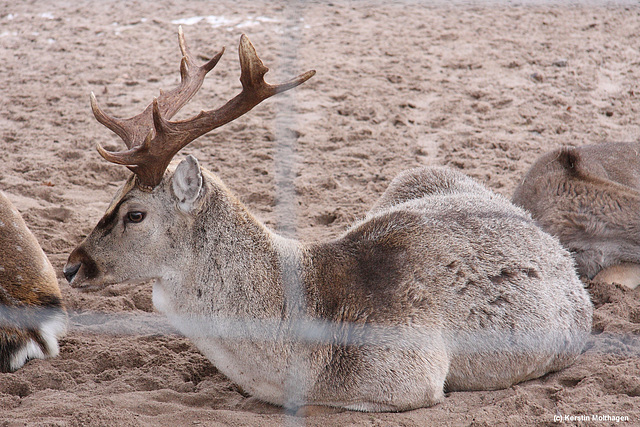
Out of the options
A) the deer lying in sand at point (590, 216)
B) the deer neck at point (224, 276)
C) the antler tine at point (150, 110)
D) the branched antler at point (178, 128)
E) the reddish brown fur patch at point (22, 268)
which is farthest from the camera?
the deer lying in sand at point (590, 216)

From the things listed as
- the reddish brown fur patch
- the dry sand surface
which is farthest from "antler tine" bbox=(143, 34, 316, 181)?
the dry sand surface

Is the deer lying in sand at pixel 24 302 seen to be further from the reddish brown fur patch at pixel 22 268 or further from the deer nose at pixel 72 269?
the deer nose at pixel 72 269

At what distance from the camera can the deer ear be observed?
3.64m

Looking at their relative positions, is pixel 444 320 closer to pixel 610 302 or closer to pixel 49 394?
Result: pixel 610 302

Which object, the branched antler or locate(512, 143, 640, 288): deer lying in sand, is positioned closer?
the branched antler

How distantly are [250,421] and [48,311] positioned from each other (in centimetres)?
152

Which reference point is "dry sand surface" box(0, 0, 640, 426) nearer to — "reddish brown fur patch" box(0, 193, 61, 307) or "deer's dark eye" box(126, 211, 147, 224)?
"reddish brown fur patch" box(0, 193, 61, 307)

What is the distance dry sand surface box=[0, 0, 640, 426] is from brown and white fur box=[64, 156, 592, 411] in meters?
0.18

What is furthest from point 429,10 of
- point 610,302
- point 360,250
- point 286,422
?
point 286,422

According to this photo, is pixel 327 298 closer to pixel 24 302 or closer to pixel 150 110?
pixel 150 110

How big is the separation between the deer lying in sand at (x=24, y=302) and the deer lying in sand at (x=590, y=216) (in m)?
3.31

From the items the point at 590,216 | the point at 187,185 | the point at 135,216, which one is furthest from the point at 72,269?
the point at 590,216

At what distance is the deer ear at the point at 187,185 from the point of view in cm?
364

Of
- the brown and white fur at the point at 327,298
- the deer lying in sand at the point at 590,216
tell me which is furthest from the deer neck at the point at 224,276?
the deer lying in sand at the point at 590,216
